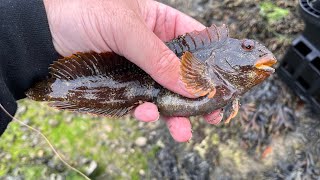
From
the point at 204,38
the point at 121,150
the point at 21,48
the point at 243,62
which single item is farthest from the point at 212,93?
the point at 121,150

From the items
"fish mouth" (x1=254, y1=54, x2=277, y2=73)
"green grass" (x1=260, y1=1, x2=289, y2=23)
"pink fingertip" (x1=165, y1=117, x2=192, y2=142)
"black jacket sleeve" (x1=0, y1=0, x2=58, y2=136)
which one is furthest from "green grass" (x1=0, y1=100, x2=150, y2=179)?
"green grass" (x1=260, y1=1, x2=289, y2=23)

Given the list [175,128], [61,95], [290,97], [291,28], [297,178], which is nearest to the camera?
[61,95]

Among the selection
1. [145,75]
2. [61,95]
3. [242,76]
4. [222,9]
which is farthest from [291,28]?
[61,95]

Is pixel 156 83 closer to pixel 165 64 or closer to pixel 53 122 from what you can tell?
pixel 165 64

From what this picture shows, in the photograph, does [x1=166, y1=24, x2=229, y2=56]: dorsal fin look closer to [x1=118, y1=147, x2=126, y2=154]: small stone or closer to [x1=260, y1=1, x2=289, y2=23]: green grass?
[x1=118, y1=147, x2=126, y2=154]: small stone

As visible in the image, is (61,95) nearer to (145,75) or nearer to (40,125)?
(145,75)
